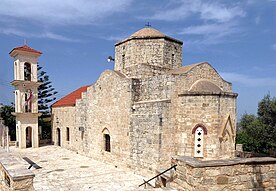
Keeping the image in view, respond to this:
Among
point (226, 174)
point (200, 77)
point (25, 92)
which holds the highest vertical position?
point (200, 77)

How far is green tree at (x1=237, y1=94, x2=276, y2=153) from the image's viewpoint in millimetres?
17250

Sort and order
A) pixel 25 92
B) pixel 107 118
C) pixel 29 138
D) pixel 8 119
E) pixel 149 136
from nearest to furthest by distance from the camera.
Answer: pixel 149 136, pixel 107 118, pixel 25 92, pixel 29 138, pixel 8 119

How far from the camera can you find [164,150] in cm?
836

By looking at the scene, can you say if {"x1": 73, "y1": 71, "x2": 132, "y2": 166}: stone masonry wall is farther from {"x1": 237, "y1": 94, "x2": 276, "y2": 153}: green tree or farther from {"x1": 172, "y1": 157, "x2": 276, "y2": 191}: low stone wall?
{"x1": 237, "y1": 94, "x2": 276, "y2": 153}: green tree

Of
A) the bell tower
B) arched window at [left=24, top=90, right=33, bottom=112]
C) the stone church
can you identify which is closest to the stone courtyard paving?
the stone church

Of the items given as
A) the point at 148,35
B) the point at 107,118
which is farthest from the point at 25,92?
the point at 148,35

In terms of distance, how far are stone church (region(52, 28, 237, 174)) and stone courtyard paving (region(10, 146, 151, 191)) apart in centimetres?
62

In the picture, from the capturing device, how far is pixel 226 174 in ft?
13.2

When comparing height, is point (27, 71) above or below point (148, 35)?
below

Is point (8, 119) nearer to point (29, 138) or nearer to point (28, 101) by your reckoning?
point (29, 138)

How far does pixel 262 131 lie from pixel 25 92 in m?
19.6

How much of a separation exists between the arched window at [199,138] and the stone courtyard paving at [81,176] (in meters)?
2.46

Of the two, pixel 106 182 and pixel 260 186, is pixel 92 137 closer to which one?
pixel 106 182

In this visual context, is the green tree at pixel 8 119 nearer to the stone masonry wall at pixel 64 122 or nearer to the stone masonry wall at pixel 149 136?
the stone masonry wall at pixel 64 122
